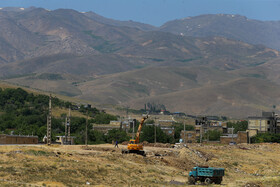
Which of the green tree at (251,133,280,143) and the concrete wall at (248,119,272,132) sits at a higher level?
the concrete wall at (248,119,272,132)

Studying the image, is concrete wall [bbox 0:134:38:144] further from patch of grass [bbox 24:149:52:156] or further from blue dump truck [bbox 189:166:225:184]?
blue dump truck [bbox 189:166:225:184]

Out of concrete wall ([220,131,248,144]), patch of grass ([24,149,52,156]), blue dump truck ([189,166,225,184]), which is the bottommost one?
blue dump truck ([189,166,225,184])

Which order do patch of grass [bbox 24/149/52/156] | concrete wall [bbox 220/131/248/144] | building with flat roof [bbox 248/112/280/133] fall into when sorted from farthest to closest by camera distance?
building with flat roof [bbox 248/112/280/133], concrete wall [bbox 220/131/248/144], patch of grass [bbox 24/149/52/156]

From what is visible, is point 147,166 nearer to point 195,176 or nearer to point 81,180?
point 195,176

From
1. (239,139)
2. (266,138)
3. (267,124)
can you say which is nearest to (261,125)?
(267,124)

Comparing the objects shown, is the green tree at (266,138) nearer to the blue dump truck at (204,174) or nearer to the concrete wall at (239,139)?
the concrete wall at (239,139)

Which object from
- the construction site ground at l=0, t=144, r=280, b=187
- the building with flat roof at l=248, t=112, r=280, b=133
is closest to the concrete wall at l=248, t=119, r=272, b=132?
the building with flat roof at l=248, t=112, r=280, b=133

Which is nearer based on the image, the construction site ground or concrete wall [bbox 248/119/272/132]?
the construction site ground

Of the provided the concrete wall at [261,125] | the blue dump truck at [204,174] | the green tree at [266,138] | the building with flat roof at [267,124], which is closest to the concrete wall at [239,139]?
the green tree at [266,138]

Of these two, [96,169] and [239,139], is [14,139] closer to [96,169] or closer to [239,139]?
[96,169]

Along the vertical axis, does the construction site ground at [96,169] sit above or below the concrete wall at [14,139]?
below

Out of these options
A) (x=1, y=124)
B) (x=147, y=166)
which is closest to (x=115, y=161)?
(x=147, y=166)

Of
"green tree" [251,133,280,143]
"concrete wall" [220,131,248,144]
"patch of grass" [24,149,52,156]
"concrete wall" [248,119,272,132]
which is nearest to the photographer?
"patch of grass" [24,149,52,156]

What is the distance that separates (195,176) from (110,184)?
9.85m
